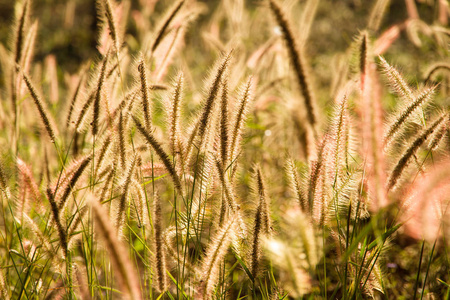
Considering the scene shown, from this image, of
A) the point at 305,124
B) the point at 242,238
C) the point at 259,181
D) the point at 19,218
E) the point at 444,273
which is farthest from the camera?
the point at 444,273

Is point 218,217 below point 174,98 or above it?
below

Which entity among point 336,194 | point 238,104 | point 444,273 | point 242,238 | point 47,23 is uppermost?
point 47,23

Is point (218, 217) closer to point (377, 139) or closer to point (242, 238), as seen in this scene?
point (242, 238)

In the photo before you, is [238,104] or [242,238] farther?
[242,238]

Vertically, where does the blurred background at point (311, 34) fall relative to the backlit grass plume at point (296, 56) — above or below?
above

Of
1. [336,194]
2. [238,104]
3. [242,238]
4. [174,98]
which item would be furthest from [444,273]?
[174,98]

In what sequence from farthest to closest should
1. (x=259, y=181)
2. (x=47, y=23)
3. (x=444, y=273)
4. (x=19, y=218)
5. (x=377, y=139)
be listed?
(x=47, y=23)
(x=444, y=273)
(x=19, y=218)
(x=259, y=181)
(x=377, y=139)

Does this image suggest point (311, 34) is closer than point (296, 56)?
No

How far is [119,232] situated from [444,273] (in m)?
1.64

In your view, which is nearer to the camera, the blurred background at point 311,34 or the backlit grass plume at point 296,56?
the backlit grass plume at point 296,56

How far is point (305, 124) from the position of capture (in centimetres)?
86

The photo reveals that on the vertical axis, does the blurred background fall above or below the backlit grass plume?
above

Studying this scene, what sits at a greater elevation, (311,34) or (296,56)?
(311,34)

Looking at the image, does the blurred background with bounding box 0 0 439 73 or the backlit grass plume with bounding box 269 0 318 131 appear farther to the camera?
the blurred background with bounding box 0 0 439 73
